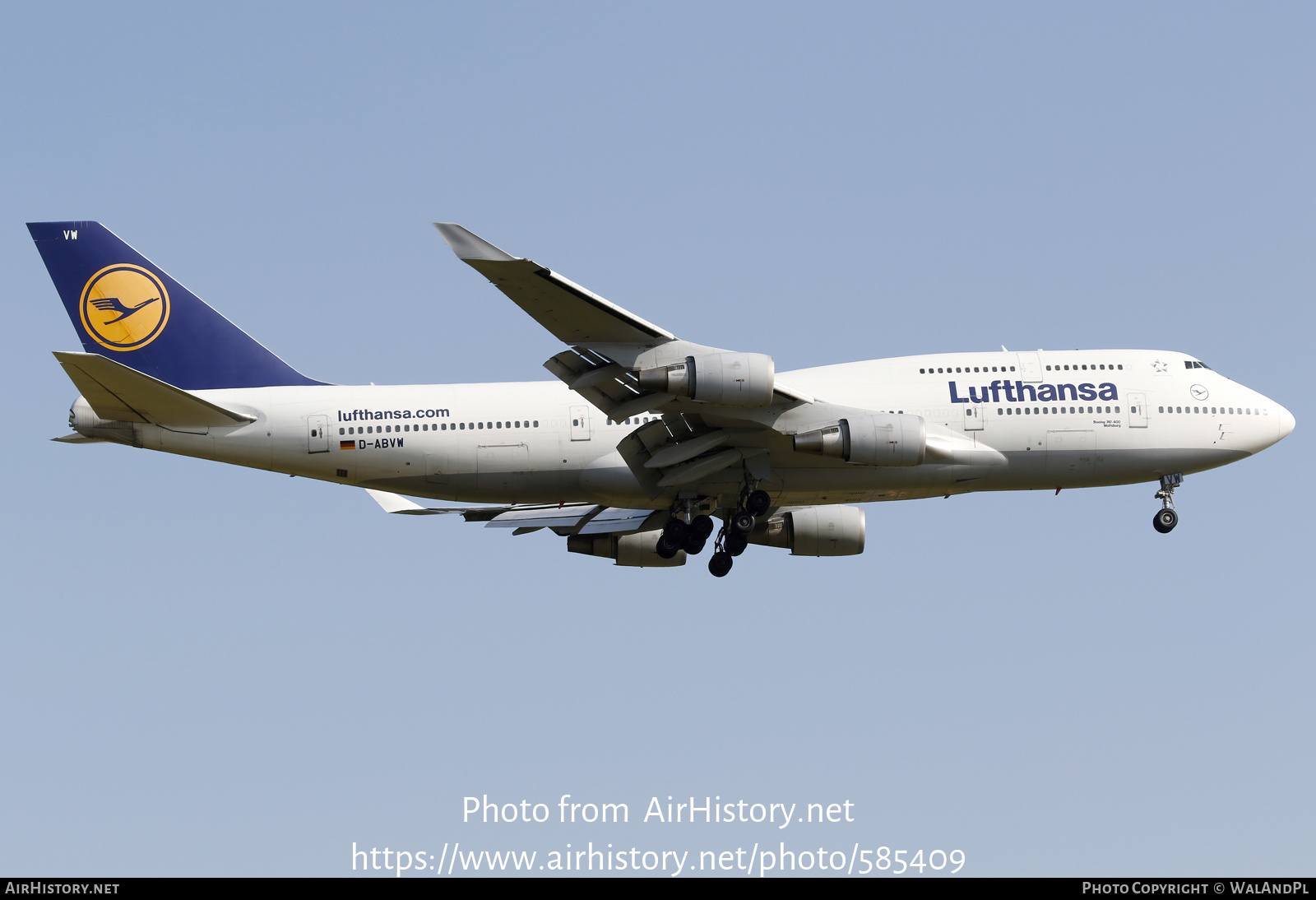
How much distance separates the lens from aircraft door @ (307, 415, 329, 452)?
111 feet

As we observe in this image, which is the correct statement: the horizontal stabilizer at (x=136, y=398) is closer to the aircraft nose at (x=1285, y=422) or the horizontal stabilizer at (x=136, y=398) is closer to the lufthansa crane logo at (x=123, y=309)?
the lufthansa crane logo at (x=123, y=309)

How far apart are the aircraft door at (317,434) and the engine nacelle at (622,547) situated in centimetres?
850

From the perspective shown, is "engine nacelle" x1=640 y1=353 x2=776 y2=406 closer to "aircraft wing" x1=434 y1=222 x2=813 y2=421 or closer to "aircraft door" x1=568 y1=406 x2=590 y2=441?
"aircraft wing" x1=434 y1=222 x2=813 y2=421

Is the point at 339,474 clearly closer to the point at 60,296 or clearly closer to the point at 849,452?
the point at 60,296

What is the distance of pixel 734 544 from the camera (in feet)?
114

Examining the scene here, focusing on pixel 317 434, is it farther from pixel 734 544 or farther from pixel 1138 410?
pixel 1138 410

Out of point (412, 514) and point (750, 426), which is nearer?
point (750, 426)

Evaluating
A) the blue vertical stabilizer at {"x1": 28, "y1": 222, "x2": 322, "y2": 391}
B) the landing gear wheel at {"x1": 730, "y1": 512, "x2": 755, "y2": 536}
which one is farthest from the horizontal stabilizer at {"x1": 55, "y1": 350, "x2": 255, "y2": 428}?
the landing gear wheel at {"x1": 730, "y1": 512, "x2": 755, "y2": 536}

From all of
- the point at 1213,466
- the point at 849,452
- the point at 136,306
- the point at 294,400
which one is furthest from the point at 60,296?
the point at 1213,466

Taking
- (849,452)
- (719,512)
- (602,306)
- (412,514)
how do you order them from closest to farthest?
(602,306), (849,452), (719,512), (412,514)

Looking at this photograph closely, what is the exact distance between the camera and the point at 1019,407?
3447cm

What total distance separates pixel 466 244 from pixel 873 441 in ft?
34.9

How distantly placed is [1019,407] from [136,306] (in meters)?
22.1

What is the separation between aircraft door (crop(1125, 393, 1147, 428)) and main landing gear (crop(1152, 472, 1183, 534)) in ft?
5.84
